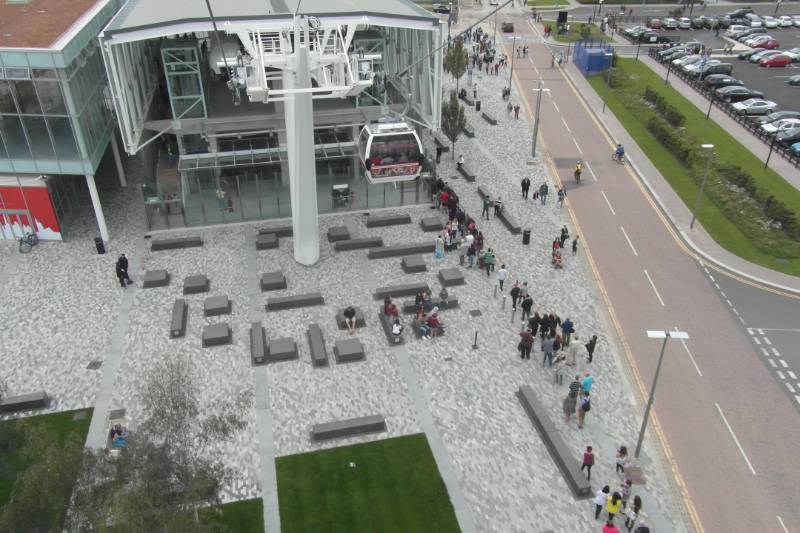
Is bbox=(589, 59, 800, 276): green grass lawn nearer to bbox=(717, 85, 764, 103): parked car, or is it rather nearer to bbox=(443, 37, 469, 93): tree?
bbox=(717, 85, 764, 103): parked car

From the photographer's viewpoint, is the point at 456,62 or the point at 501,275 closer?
the point at 501,275

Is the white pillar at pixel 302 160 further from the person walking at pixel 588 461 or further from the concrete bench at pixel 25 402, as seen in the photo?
the person walking at pixel 588 461

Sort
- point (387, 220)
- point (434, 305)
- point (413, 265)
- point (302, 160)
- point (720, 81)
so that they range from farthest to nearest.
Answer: point (720, 81) → point (387, 220) → point (413, 265) → point (302, 160) → point (434, 305)

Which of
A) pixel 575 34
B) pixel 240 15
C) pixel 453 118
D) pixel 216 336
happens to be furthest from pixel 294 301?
pixel 575 34

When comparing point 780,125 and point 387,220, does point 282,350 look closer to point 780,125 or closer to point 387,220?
point 387,220

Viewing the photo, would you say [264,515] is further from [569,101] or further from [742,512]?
[569,101]

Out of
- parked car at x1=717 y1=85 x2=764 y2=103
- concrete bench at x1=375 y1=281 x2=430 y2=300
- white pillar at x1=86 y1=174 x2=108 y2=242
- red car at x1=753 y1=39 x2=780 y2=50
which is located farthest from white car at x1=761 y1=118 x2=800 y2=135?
white pillar at x1=86 y1=174 x2=108 y2=242
